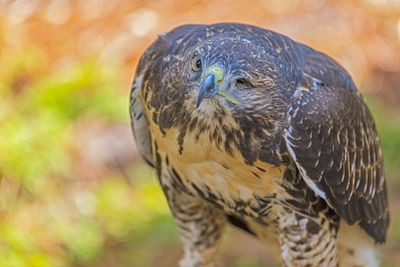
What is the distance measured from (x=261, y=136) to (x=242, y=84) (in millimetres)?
339

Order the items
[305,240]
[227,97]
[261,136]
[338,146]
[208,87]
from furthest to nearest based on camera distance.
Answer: [305,240]
[338,146]
[261,136]
[227,97]
[208,87]

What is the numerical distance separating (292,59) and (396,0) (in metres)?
6.01

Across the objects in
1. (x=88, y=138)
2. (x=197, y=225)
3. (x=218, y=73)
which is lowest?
(x=88, y=138)

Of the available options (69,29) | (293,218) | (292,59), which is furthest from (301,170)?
(69,29)

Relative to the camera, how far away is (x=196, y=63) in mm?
2525

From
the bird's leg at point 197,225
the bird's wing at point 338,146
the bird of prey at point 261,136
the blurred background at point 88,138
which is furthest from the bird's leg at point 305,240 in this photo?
the blurred background at point 88,138

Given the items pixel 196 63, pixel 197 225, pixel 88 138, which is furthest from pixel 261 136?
pixel 88 138

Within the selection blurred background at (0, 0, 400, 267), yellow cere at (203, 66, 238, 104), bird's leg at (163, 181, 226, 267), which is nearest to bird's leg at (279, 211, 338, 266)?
bird's leg at (163, 181, 226, 267)

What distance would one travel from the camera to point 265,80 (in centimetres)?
252

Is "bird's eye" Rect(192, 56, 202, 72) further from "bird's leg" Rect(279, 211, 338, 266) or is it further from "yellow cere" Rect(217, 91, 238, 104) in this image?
"bird's leg" Rect(279, 211, 338, 266)

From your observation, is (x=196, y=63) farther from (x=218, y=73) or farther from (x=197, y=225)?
(x=197, y=225)

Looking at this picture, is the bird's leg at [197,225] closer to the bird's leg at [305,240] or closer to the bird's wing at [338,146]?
the bird's leg at [305,240]

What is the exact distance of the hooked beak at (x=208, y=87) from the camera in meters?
2.30

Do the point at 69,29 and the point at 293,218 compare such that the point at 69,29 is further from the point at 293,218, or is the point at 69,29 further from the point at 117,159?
the point at 293,218
